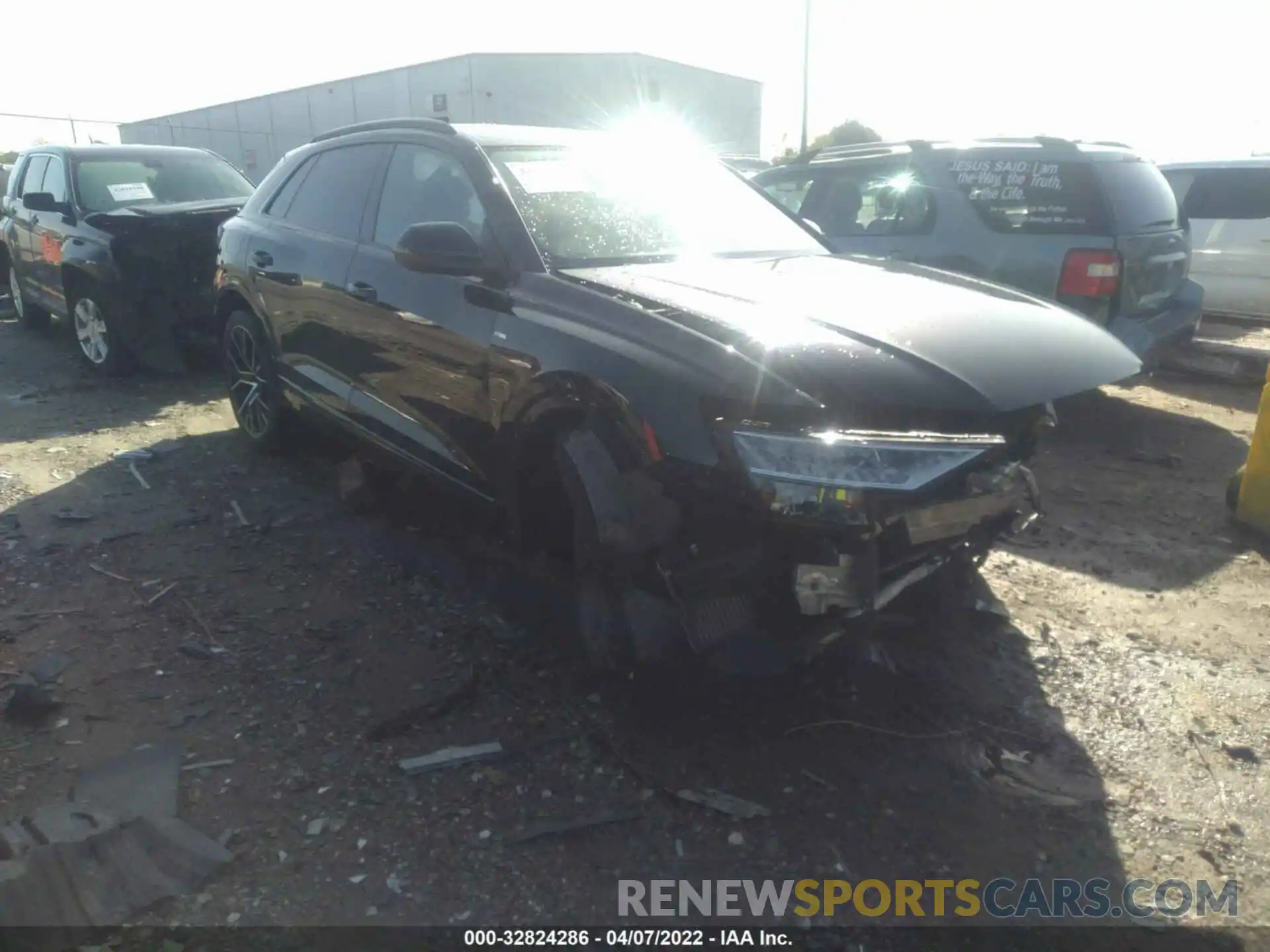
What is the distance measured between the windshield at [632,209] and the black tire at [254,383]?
218 cm

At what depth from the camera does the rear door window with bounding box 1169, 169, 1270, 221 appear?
929 cm

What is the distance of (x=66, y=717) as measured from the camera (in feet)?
10.4

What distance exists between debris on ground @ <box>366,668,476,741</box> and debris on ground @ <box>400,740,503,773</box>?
0.17 metres

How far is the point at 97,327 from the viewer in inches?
303

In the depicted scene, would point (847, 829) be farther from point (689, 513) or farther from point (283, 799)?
point (283, 799)

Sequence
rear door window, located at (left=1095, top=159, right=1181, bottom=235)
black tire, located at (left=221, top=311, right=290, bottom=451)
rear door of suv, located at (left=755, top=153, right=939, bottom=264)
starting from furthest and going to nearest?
rear door of suv, located at (left=755, top=153, right=939, bottom=264), rear door window, located at (left=1095, top=159, right=1181, bottom=235), black tire, located at (left=221, top=311, right=290, bottom=451)

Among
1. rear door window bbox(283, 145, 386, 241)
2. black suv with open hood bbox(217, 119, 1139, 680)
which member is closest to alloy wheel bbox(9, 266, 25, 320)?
rear door window bbox(283, 145, 386, 241)

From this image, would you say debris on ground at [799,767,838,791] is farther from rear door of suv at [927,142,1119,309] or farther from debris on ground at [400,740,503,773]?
rear door of suv at [927,142,1119,309]

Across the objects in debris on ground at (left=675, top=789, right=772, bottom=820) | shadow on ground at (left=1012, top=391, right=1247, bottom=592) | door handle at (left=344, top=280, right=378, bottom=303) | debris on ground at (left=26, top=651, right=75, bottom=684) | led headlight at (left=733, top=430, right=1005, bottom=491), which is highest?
door handle at (left=344, top=280, right=378, bottom=303)

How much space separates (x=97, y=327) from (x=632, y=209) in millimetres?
5694

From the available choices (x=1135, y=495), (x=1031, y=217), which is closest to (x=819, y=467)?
(x=1135, y=495)

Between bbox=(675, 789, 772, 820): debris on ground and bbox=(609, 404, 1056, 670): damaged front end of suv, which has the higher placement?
bbox=(609, 404, 1056, 670): damaged front end of suv

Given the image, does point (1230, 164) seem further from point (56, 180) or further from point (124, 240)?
point (56, 180)

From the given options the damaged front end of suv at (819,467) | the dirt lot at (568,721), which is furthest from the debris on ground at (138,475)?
the damaged front end of suv at (819,467)
